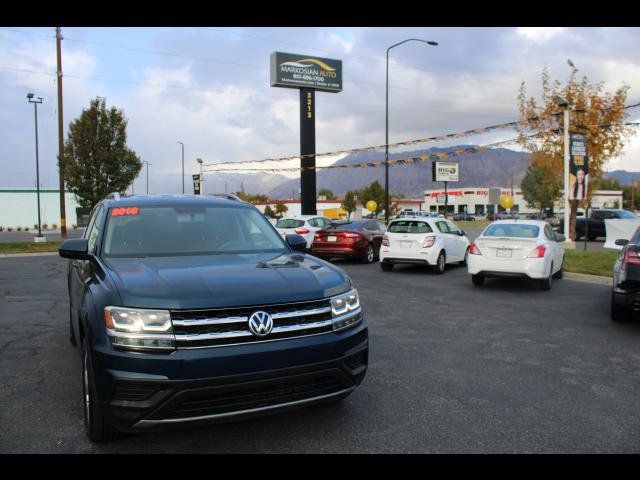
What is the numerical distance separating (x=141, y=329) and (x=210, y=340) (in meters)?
0.41

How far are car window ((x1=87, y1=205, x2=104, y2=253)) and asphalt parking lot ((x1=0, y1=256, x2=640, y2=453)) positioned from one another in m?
1.33

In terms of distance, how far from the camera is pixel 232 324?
3289 mm

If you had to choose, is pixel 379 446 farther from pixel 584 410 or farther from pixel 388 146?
pixel 388 146

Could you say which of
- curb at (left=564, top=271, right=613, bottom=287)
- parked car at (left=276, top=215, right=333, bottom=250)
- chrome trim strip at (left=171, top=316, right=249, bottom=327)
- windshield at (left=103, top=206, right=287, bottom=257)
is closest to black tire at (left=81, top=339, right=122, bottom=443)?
chrome trim strip at (left=171, top=316, right=249, bottom=327)

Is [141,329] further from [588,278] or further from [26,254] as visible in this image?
[26,254]

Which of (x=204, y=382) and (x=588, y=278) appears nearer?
(x=204, y=382)

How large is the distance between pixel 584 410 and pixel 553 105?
75.9ft

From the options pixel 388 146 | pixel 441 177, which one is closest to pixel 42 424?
pixel 388 146

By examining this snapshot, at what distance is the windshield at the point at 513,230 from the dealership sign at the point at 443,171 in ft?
115

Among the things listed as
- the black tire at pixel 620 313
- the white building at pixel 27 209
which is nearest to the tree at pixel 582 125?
the black tire at pixel 620 313

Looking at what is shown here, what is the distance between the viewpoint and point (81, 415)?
4.25 m

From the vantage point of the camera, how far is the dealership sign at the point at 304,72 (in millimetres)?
41406

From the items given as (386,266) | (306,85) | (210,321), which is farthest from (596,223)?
(210,321)

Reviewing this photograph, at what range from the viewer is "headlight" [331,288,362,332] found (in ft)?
12.1
